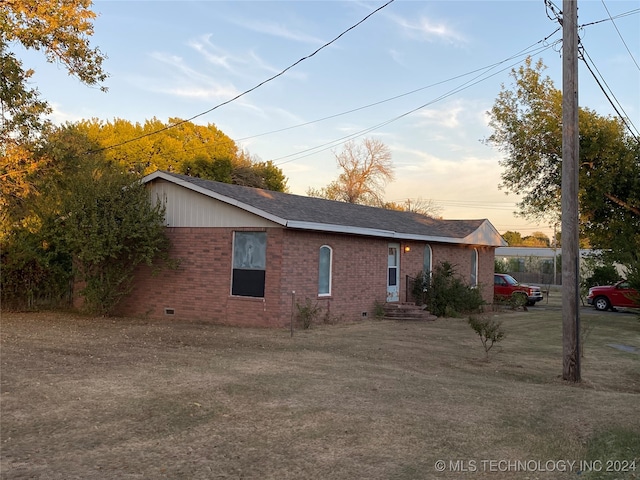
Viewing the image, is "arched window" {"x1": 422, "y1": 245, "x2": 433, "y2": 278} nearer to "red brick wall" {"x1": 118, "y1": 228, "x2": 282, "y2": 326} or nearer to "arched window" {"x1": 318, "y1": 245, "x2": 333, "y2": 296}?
"arched window" {"x1": 318, "y1": 245, "x2": 333, "y2": 296}

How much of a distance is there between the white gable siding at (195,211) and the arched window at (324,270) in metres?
2.18

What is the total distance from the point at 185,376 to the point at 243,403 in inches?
74.4

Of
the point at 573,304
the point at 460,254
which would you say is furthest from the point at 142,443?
the point at 460,254

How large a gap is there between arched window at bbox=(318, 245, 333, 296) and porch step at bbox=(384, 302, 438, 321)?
3004 millimetres

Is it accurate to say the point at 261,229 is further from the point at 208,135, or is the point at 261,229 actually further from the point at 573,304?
the point at 208,135

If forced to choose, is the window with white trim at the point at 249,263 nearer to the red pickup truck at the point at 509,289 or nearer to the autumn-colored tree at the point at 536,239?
the red pickup truck at the point at 509,289

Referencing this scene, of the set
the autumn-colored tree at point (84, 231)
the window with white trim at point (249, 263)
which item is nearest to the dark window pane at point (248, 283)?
the window with white trim at point (249, 263)

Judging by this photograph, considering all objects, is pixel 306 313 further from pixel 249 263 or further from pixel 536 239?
pixel 536 239

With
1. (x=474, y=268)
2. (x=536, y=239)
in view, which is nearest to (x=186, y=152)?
(x=474, y=268)

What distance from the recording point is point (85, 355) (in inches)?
407

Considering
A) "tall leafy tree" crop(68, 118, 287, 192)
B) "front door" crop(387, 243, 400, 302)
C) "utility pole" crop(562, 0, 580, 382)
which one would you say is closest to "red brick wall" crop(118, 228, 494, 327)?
"front door" crop(387, 243, 400, 302)

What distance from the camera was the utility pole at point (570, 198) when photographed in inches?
360

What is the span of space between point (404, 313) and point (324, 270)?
3.71m

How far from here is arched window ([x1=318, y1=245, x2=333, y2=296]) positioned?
16.2m
